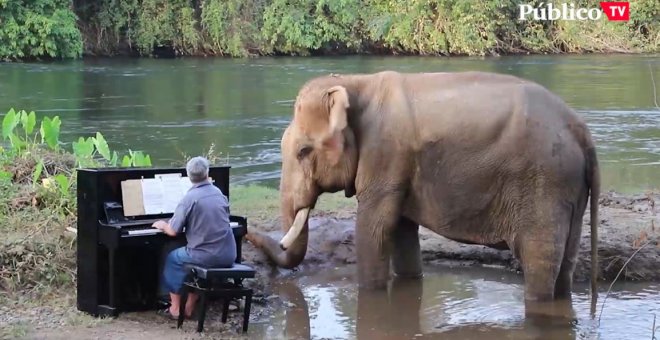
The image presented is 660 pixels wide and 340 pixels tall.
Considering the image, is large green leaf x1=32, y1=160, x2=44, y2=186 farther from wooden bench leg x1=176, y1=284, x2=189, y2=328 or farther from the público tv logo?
the público tv logo

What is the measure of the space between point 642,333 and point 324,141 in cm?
292

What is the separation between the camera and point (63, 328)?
24.9 ft

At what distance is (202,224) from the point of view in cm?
755

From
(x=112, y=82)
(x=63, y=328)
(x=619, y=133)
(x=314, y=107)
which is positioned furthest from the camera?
(x=112, y=82)

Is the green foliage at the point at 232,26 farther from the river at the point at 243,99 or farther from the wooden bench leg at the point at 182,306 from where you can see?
the wooden bench leg at the point at 182,306

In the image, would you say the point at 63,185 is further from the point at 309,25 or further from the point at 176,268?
the point at 309,25

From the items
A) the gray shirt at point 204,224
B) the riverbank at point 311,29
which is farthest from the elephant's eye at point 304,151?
the riverbank at point 311,29

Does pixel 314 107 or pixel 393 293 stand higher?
pixel 314 107

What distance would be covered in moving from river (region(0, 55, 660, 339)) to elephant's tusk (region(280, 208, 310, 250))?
49 cm

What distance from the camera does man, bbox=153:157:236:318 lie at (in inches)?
296

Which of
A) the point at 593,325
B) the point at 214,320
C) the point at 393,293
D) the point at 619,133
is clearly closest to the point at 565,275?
the point at 593,325

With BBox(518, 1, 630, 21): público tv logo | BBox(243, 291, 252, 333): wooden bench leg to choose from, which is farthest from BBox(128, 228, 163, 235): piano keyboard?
BBox(518, 1, 630, 21): público tv logo

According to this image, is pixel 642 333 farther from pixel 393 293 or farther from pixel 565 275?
pixel 393 293

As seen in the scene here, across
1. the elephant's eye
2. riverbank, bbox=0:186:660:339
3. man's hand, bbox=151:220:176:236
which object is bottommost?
riverbank, bbox=0:186:660:339
